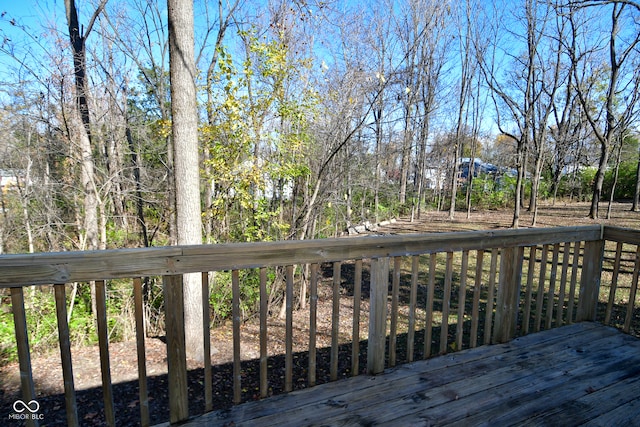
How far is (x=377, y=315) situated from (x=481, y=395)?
0.65 meters

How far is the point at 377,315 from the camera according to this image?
2020 mm

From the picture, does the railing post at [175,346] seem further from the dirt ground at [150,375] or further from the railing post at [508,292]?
the railing post at [508,292]

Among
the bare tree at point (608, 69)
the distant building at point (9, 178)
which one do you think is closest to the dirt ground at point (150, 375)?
the distant building at point (9, 178)

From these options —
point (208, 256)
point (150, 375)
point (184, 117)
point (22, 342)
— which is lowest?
point (150, 375)

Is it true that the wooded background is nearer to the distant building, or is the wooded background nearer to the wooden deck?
the distant building

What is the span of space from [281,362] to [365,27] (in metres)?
5.44

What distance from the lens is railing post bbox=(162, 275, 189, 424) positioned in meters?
1.54

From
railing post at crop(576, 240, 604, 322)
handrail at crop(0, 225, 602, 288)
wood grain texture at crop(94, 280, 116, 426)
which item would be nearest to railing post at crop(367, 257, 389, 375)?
handrail at crop(0, 225, 602, 288)

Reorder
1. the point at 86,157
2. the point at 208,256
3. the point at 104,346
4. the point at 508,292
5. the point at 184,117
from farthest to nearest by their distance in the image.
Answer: the point at 86,157 < the point at 184,117 < the point at 508,292 < the point at 208,256 < the point at 104,346

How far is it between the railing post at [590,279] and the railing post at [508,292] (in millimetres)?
788

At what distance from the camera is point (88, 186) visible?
16.1ft

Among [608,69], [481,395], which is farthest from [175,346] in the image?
[608,69]

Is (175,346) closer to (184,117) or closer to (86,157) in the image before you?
(184,117)

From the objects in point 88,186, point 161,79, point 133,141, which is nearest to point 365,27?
point 161,79
